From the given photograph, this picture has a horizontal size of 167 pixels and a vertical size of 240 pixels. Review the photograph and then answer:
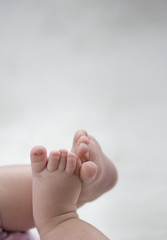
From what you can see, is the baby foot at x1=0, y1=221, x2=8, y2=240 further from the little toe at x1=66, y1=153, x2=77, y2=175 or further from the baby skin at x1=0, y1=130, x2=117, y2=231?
the little toe at x1=66, y1=153, x2=77, y2=175

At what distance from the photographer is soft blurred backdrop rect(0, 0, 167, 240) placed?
0.91 metres

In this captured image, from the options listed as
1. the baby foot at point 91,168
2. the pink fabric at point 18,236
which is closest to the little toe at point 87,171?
the baby foot at point 91,168

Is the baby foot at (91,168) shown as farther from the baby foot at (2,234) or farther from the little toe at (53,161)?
the baby foot at (2,234)

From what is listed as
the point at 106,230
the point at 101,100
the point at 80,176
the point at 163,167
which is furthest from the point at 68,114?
the point at 80,176

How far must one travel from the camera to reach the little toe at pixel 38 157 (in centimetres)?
60

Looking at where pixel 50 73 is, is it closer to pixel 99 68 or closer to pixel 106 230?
pixel 99 68

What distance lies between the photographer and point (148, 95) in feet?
4.09

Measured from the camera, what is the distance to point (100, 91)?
1306mm

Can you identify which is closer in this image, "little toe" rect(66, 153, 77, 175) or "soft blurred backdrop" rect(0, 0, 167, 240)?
"little toe" rect(66, 153, 77, 175)

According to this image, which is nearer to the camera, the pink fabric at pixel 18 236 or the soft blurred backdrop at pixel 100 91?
the pink fabric at pixel 18 236

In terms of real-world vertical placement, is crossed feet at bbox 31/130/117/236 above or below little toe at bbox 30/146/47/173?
below

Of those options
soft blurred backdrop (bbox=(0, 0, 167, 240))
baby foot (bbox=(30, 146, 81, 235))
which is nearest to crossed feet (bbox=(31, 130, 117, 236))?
baby foot (bbox=(30, 146, 81, 235))

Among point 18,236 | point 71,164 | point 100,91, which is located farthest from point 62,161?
Answer: point 100,91

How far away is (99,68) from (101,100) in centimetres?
18
